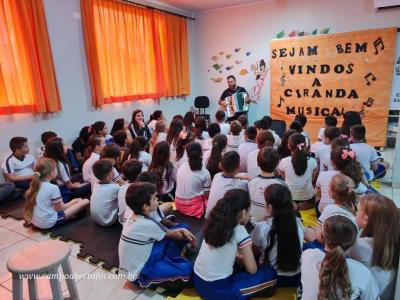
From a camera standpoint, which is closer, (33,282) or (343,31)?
(33,282)

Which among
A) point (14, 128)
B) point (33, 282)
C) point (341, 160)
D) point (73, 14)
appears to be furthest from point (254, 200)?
point (73, 14)

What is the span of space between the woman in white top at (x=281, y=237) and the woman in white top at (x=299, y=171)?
Result: 3.23ft

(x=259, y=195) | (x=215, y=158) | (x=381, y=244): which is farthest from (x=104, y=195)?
(x=381, y=244)

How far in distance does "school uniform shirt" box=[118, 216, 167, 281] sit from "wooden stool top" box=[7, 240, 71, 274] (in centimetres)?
32

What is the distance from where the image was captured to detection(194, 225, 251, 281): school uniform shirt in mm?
1465

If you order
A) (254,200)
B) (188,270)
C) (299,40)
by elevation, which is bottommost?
(188,270)

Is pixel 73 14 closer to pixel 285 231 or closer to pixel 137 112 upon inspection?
pixel 137 112

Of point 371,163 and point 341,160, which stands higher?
point 341,160

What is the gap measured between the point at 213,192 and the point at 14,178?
2.45 meters

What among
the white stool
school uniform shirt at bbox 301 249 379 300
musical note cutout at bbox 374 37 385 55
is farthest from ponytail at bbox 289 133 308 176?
musical note cutout at bbox 374 37 385 55

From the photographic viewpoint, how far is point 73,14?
407 centimetres

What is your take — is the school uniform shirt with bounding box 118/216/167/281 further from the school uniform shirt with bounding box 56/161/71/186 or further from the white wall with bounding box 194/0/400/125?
the white wall with bounding box 194/0/400/125

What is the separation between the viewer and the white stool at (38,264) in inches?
53.3

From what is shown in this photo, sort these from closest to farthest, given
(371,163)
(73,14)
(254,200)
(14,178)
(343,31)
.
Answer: (254,200)
(371,163)
(14,178)
(73,14)
(343,31)
